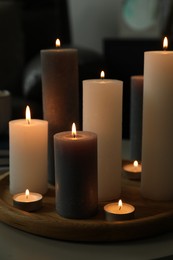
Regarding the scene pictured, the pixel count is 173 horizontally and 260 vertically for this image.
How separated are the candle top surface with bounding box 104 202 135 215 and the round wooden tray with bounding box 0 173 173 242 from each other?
13 millimetres

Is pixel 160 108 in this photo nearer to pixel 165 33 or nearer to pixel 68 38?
pixel 165 33

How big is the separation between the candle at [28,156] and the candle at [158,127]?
7.5 inches

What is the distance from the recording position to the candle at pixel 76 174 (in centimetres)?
75

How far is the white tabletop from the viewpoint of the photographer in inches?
27.0

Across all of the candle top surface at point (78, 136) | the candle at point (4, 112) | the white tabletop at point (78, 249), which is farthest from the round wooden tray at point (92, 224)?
the candle at point (4, 112)

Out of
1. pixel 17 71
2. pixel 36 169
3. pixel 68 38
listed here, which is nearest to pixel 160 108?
pixel 36 169

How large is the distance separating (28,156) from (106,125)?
161mm

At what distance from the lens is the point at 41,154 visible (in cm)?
89

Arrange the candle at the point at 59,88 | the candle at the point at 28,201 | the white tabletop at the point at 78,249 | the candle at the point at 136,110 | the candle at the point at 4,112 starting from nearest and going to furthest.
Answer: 1. the white tabletop at the point at 78,249
2. the candle at the point at 28,201
3. the candle at the point at 59,88
4. the candle at the point at 136,110
5. the candle at the point at 4,112

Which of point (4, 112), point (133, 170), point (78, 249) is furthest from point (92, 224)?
point (4, 112)

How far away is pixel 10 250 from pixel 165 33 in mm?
1931

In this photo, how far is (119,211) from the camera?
79cm

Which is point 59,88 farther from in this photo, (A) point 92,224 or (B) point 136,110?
(A) point 92,224

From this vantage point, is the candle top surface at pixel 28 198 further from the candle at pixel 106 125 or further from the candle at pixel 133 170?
the candle at pixel 133 170
